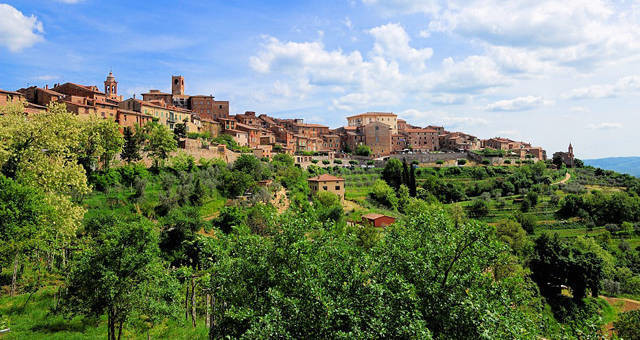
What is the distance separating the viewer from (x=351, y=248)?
11.2 m

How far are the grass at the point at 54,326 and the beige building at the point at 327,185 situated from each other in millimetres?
39176

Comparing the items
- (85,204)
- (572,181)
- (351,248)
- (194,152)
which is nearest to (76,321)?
(351,248)

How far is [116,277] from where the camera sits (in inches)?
444

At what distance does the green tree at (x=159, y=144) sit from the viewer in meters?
41.9

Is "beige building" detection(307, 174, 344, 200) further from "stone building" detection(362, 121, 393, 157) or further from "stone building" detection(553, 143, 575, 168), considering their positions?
"stone building" detection(553, 143, 575, 168)

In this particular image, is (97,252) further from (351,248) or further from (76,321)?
(351,248)

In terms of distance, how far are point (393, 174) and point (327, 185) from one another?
19.9 meters

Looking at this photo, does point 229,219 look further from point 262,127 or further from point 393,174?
point 262,127

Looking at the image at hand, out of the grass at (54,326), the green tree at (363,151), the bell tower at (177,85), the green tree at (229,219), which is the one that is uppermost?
the bell tower at (177,85)

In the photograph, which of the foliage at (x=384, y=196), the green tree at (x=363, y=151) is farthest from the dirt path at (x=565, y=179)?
the foliage at (x=384, y=196)

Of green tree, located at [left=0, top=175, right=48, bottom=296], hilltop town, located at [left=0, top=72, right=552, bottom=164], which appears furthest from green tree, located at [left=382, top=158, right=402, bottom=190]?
green tree, located at [left=0, top=175, right=48, bottom=296]

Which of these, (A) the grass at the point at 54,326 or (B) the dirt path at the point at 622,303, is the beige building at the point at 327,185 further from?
(A) the grass at the point at 54,326

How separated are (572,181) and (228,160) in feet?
238

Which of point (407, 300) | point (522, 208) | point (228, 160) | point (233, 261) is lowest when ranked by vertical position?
point (522, 208)
